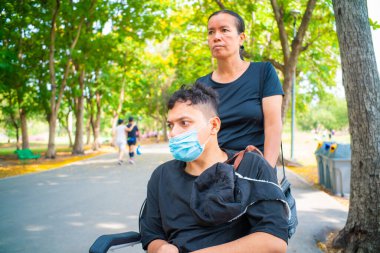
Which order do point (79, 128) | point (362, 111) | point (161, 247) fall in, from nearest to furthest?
1. point (161, 247)
2. point (362, 111)
3. point (79, 128)

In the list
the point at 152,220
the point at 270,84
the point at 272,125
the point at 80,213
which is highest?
the point at 270,84

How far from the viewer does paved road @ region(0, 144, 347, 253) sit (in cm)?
545

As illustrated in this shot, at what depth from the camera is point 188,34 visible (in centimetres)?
2094

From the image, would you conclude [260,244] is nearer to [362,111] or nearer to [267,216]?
[267,216]

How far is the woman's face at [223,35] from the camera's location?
260cm

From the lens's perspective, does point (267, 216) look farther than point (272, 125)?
No

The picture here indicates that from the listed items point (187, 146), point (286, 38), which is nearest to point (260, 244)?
point (187, 146)

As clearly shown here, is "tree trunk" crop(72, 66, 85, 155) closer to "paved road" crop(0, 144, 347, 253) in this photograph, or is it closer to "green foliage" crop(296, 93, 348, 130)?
"paved road" crop(0, 144, 347, 253)

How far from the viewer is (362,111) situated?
15.6ft

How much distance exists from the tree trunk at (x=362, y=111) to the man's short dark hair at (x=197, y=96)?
10.1 feet

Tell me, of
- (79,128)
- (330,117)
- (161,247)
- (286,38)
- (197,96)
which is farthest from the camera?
(330,117)

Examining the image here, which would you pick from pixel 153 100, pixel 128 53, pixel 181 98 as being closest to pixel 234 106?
pixel 181 98

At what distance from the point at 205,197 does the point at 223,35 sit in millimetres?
1148

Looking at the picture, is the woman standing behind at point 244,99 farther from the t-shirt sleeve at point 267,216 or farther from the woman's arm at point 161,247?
the woman's arm at point 161,247
